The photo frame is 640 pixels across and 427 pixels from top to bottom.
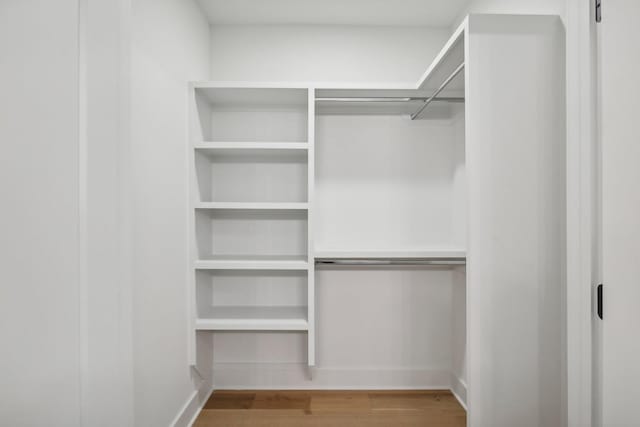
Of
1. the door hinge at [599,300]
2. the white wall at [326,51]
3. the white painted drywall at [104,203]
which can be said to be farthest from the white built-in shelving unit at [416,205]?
the white painted drywall at [104,203]

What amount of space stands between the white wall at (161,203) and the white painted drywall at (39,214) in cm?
46

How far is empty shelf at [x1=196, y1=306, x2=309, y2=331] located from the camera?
2.39 m

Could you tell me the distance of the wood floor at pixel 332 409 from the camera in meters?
2.34

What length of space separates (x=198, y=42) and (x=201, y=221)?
1118 millimetres

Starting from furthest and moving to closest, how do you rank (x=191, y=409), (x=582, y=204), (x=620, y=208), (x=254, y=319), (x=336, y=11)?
(x=336, y=11) → (x=254, y=319) → (x=191, y=409) → (x=582, y=204) → (x=620, y=208)

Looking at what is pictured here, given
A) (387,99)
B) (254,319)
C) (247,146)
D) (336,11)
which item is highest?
(336,11)

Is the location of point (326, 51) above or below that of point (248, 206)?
above

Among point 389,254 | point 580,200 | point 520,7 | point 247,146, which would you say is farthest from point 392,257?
point 520,7

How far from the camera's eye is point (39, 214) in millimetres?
1124

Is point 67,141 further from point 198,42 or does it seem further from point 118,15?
point 198,42

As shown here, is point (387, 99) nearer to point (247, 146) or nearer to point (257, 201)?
point (247, 146)

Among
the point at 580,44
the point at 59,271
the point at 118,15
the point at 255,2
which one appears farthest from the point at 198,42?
the point at 580,44

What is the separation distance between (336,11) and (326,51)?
27cm

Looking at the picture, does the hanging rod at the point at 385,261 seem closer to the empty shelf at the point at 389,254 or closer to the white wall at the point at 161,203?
the empty shelf at the point at 389,254
